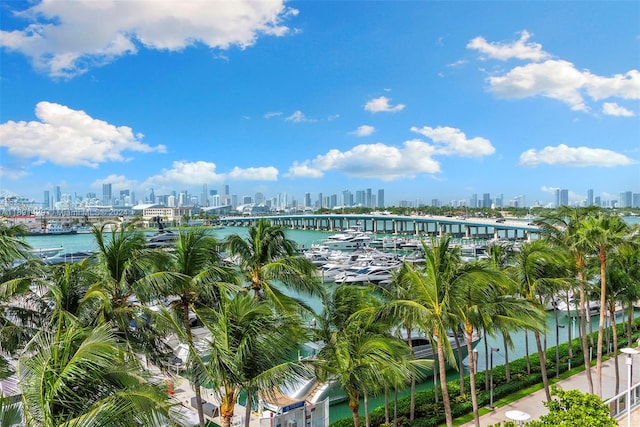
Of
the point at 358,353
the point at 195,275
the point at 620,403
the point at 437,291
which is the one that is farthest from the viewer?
the point at 620,403

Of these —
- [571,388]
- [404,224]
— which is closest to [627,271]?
[571,388]

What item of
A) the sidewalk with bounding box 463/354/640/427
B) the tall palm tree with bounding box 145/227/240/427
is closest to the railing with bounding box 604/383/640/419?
the sidewalk with bounding box 463/354/640/427

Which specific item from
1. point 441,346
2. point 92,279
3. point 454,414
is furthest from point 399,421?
point 92,279

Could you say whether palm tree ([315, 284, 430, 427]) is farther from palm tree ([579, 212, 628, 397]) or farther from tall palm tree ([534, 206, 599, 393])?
tall palm tree ([534, 206, 599, 393])

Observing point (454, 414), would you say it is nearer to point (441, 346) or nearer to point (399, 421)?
point (399, 421)

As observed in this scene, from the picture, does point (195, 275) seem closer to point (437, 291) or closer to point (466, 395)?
point (437, 291)

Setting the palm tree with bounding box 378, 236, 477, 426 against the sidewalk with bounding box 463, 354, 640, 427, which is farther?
the sidewalk with bounding box 463, 354, 640, 427
